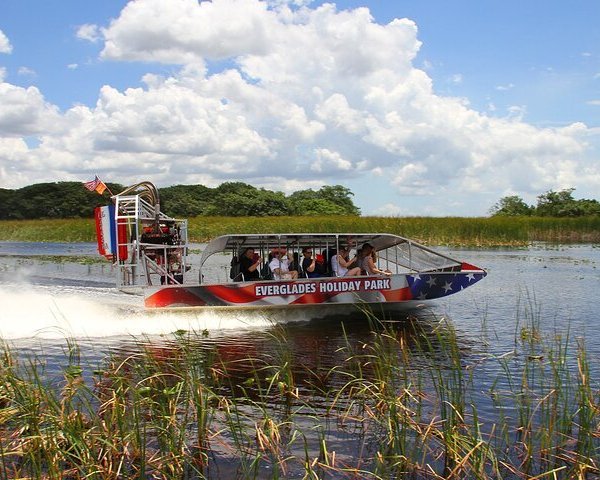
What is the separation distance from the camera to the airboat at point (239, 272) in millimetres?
14477

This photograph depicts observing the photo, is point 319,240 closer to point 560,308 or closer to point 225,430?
point 560,308

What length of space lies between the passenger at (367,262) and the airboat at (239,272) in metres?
0.17

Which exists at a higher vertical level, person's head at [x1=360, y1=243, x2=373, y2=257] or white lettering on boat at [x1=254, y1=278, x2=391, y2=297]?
person's head at [x1=360, y1=243, x2=373, y2=257]

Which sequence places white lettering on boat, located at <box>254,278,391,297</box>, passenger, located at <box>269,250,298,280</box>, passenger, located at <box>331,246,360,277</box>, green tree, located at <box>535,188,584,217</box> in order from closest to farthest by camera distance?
white lettering on boat, located at <box>254,278,391,297</box>
passenger, located at <box>269,250,298,280</box>
passenger, located at <box>331,246,360,277</box>
green tree, located at <box>535,188,584,217</box>

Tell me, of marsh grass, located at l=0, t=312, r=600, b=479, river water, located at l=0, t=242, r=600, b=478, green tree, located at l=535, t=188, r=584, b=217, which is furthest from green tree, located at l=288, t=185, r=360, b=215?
marsh grass, located at l=0, t=312, r=600, b=479

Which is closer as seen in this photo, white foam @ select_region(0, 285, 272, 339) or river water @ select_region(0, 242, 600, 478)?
river water @ select_region(0, 242, 600, 478)

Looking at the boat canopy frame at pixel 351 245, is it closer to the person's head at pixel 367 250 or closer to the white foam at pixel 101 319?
the person's head at pixel 367 250

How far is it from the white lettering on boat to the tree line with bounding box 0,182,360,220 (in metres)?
57.3

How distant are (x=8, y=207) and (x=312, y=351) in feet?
305

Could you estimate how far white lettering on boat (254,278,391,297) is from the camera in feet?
48.5

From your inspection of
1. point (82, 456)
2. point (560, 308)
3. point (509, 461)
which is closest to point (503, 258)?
point (560, 308)

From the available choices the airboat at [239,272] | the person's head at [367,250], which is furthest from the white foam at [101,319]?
A: the person's head at [367,250]

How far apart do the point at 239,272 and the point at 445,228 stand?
29.5 m

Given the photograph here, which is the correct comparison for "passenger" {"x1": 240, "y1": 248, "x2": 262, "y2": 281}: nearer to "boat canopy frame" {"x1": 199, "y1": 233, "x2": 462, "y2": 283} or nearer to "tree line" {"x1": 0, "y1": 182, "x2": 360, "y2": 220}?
"boat canopy frame" {"x1": 199, "y1": 233, "x2": 462, "y2": 283}
